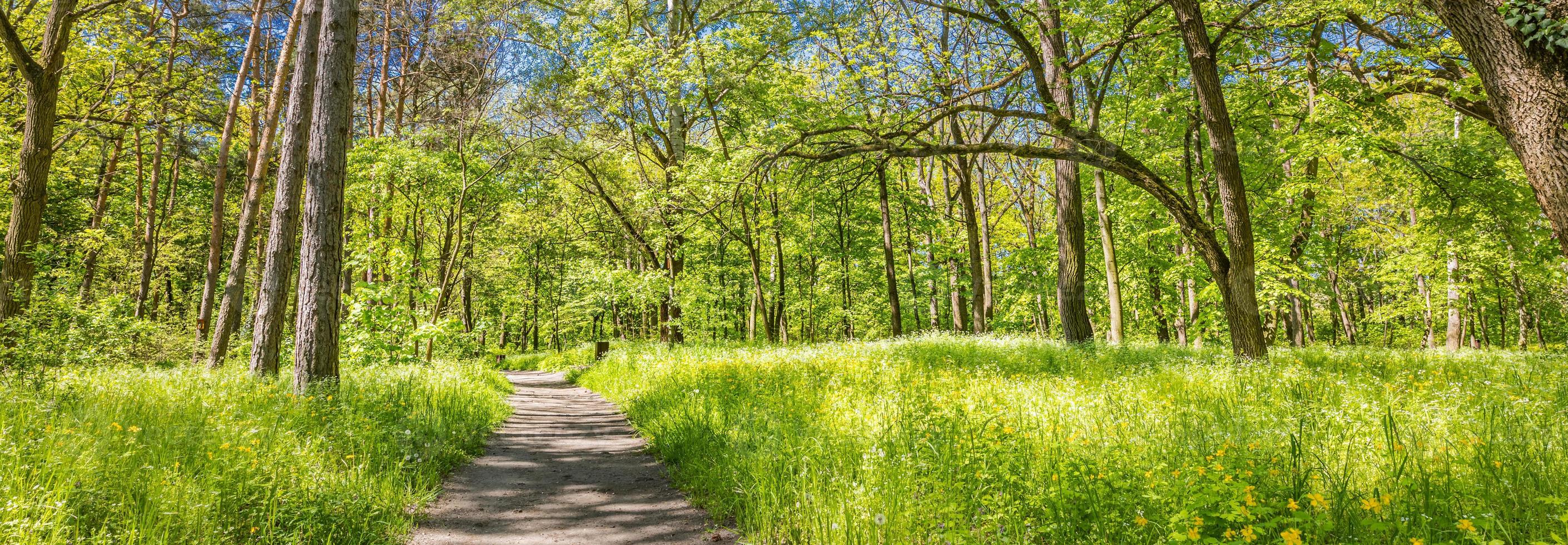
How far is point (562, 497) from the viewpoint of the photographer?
5410 mm

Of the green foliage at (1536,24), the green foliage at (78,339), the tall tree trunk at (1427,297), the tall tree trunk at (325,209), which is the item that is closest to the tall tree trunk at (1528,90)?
the green foliage at (1536,24)

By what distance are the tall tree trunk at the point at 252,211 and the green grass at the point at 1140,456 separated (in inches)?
343

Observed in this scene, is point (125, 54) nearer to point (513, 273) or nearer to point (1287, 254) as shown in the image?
point (513, 273)

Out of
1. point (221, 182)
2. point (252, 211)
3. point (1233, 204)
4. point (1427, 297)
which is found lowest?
point (1427, 297)

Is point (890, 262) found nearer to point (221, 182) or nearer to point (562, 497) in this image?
point (562, 497)

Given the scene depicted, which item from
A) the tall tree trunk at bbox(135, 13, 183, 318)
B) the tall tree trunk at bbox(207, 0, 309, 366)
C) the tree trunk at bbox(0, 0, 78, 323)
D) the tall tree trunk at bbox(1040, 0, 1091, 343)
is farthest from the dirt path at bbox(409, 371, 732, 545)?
the tall tree trunk at bbox(135, 13, 183, 318)

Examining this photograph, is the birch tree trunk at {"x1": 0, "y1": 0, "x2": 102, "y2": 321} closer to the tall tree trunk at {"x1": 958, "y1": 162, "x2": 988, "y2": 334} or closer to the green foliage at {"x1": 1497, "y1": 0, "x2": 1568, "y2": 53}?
the green foliage at {"x1": 1497, "y1": 0, "x2": 1568, "y2": 53}

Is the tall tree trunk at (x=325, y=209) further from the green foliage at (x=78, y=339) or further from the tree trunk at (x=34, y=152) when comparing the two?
the tree trunk at (x=34, y=152)

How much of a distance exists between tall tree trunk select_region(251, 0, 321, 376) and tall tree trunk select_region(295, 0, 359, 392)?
56 cm

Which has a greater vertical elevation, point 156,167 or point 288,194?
point 156,167

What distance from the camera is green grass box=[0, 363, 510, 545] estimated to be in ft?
10.5

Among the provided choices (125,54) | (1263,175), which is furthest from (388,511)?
(1263,175)

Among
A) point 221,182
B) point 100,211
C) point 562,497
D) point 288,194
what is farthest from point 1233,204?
point 100,211

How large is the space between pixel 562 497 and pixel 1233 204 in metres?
9.37
